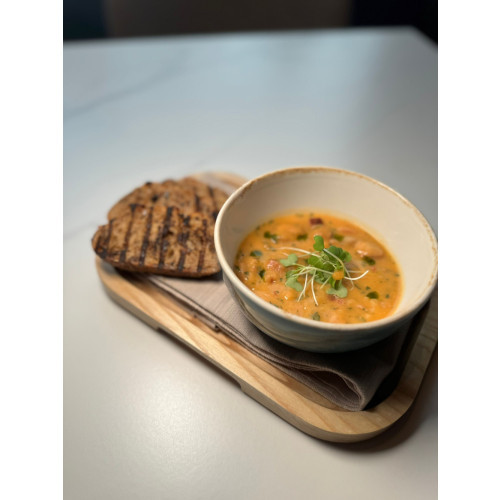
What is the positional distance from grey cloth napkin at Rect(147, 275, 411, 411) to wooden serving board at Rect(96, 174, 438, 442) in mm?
33

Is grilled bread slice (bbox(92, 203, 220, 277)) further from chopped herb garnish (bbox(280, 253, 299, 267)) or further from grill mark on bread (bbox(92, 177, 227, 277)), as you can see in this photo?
chopped herb garnish (bbox(280, 253, 299, 267))

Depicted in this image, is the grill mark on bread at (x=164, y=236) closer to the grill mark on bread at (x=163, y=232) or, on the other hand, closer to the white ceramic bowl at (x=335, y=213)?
the grill mark on bread at (x=163, y=232)

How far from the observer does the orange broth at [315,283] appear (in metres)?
1.72

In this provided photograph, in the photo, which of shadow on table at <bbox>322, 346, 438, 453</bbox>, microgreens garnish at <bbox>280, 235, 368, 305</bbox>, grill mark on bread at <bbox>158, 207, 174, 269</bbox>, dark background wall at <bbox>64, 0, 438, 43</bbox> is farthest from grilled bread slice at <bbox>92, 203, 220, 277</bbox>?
dark background wall at <bbox>64, 0, 438, 43</bbox>

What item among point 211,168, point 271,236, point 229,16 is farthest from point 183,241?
point 229,16

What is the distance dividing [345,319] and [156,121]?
7.53 ft

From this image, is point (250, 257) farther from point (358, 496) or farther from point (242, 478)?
point (358, 496)

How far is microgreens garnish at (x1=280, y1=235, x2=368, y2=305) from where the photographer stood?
69.2 inches

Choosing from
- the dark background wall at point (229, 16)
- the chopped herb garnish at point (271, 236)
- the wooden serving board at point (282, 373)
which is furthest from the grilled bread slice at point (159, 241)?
the dark background wall at point (229, 16)

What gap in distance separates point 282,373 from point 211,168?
64.8 inches

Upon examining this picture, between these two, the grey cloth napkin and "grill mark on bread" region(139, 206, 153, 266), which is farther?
"grill mark on bread" region(139, 206, 153, 266)

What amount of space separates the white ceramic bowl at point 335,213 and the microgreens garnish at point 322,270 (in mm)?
194

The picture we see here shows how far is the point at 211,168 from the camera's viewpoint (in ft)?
10.1

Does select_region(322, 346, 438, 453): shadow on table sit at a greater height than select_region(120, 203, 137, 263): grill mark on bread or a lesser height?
lesser
